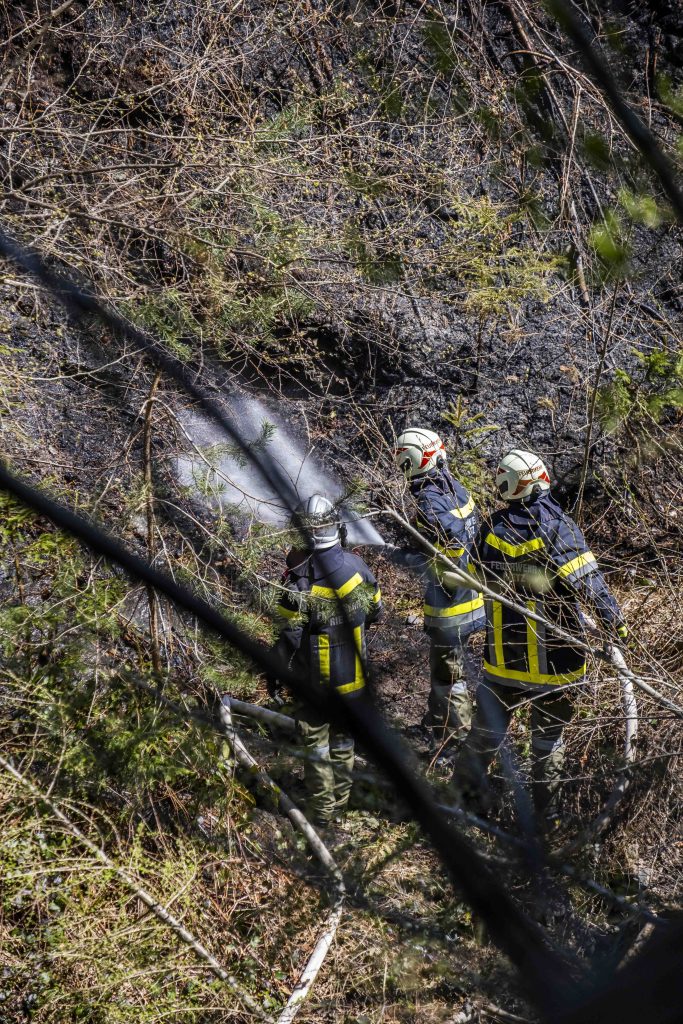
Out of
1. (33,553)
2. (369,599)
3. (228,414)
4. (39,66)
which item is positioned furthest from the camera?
(39,66)

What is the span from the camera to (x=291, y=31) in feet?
24.1

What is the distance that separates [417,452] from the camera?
4609 mm

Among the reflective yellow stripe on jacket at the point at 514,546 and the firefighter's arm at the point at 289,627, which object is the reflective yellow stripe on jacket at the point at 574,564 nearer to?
the reflective yellow stripe on jacket at the point at 514,546

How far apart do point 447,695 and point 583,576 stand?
4.55 ft

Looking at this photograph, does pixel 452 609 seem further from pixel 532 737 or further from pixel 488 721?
pixel 532 737

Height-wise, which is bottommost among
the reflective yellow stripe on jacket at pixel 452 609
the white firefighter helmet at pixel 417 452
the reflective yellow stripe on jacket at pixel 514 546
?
the reflective yellow stripe on jacket at pixel 452 609

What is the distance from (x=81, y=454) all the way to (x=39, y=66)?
3.97 metres

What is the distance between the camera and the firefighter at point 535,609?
3.95m

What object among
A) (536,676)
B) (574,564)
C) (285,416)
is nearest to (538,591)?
(574,564)

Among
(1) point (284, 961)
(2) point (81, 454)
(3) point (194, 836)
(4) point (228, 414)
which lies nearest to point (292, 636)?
(3) point (194, 836)

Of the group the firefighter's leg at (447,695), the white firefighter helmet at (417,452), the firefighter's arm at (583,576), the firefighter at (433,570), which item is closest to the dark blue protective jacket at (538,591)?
the firefighter's arm at (583,576)

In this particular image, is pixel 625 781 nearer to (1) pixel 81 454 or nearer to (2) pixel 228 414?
(2) pixel 228 414

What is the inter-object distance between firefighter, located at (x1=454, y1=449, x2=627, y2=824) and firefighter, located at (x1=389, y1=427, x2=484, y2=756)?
0.80 feet

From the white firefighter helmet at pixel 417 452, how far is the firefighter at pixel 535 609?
1.74ft
